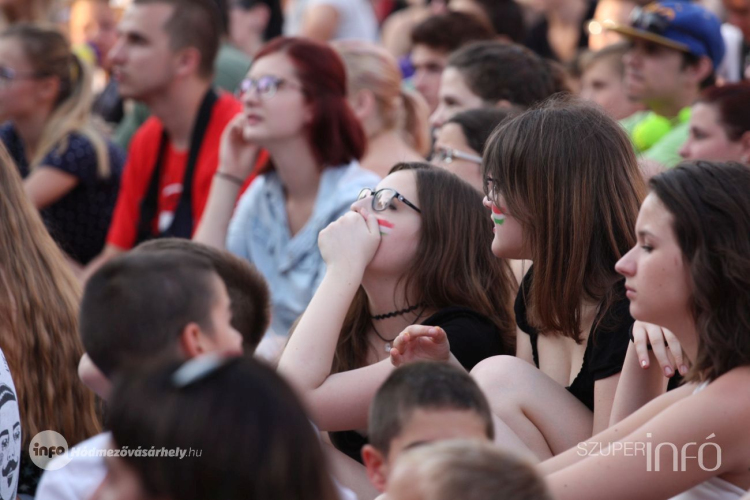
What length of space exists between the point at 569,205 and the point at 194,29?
3.23m

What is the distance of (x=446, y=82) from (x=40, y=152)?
219cm

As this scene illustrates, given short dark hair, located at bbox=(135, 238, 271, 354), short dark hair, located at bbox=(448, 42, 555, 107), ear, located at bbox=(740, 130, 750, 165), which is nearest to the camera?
short dark hair, located at bbox=(135, 238, 271, 354)

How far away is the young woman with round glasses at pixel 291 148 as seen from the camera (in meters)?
4.17

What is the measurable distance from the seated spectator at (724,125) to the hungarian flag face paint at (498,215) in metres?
1.52

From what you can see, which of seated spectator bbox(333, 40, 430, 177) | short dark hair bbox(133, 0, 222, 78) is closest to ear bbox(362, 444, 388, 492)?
seated spectator bbox(333, 40, 430, 177)

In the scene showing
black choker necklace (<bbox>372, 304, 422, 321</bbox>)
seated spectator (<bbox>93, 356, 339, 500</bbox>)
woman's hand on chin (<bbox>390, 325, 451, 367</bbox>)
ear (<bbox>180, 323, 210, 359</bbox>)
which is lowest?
black choker necklace (<bbox>372, 304, 422, 321</bbox>)

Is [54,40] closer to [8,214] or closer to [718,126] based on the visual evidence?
[8,214]

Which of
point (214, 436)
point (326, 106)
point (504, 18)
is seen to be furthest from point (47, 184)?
point (214, 436)

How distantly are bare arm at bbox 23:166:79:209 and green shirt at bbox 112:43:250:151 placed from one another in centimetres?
123

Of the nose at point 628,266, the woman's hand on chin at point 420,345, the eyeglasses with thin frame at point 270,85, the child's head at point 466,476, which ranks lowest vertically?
the woman's hand on chin at point 420,345

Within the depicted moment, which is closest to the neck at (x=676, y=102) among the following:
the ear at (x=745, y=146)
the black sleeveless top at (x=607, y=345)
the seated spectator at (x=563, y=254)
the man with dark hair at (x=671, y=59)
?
the man with dark hair at (x=671, y=59)

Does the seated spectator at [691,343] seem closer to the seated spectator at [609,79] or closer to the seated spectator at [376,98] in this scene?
the seated spectator at [376,98]

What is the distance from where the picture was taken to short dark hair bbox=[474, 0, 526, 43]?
636cm

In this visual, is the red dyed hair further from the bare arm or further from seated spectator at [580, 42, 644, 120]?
seated spectator at [580, 42, 644, 120]
